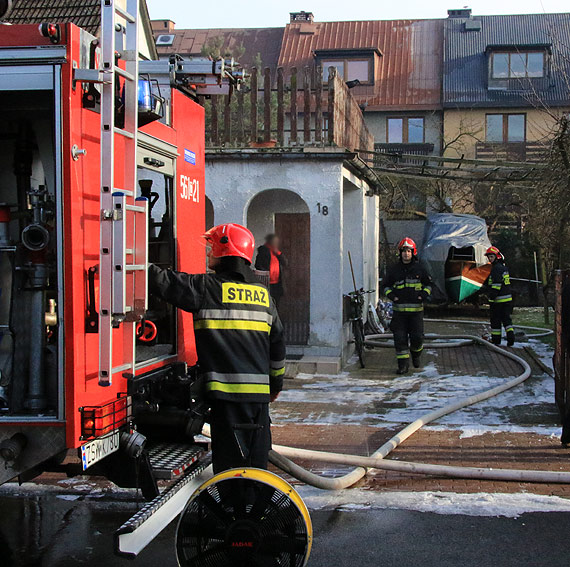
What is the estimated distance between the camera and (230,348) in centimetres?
445

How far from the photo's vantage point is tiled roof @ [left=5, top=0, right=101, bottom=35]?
516 centimetres

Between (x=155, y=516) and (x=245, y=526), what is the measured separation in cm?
45

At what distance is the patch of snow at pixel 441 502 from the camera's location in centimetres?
559

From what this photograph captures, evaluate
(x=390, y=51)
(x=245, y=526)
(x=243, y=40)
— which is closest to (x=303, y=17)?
(x=243, y=40)

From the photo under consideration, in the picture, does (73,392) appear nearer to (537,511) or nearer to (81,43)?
(81,43)

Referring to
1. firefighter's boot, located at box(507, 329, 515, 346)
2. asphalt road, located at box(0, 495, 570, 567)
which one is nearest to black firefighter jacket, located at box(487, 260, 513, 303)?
firefighter's boot, located at box(507, 329, 515, 346)

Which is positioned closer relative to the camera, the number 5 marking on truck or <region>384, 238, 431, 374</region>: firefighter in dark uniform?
the number 5 marking on truck

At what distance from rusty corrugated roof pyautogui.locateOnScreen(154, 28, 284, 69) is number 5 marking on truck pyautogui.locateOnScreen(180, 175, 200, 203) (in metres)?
31.9

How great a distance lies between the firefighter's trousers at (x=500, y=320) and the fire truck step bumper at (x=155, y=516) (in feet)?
33.9

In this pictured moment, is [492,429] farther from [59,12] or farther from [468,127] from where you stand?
[468,127]

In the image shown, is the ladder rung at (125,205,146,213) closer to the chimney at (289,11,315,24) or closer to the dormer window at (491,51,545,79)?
the dormer window at (491,51,545,79)

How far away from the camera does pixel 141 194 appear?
18.2ft

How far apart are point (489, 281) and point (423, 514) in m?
9.72

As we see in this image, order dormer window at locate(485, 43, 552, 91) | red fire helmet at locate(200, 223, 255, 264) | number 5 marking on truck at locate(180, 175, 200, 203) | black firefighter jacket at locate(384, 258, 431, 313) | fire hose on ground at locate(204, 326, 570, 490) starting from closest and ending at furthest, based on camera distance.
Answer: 1. red fire helmet at locate(200, 223, 255, 264)
2. number 5 marking on truck at locate(180, 175, 200, 203)
3. fire hose on ground at locate(204, 326, 570, 490)
4. black firefighter jacket at locate(384, 258, 431, 313)
5. dormer window at locate(485, 43, 552, 91)
